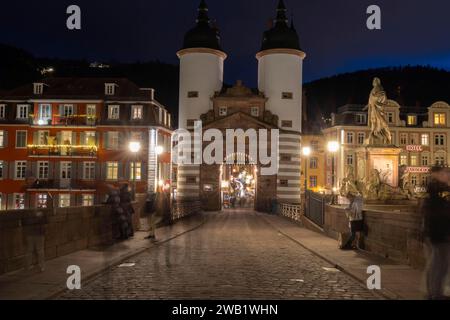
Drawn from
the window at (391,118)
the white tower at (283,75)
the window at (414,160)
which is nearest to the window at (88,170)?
the white tower at (283,75)

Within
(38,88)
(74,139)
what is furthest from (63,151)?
(38,88)

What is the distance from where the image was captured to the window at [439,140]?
70875 mm

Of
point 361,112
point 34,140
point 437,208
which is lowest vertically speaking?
point 437,208

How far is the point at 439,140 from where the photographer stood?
70.9m

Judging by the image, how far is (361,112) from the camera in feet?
234

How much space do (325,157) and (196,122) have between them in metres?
25.0

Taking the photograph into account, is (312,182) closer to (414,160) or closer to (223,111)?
(414,160)

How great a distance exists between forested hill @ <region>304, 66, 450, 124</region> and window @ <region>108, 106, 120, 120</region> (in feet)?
173

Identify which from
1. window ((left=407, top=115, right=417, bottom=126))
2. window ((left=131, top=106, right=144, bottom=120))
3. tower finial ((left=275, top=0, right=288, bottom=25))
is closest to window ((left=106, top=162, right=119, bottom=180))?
window ((left=131, top=106, right=144, bottom=120))

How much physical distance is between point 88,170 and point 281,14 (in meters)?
23.7

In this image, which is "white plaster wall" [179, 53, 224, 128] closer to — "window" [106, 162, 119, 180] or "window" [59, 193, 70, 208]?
"window" [106, 162, 119, 180]

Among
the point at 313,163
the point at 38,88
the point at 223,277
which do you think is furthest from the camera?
the point at 313,163
